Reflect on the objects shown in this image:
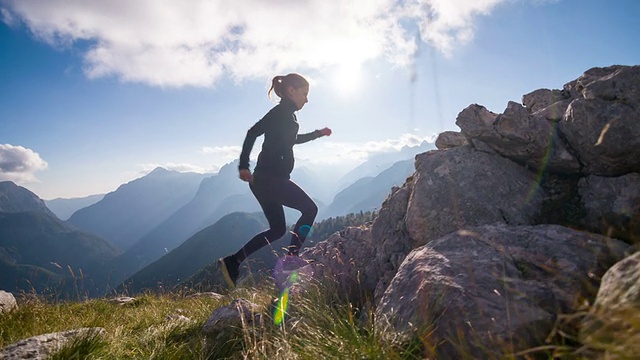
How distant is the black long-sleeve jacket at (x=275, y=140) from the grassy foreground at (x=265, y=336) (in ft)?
8.35

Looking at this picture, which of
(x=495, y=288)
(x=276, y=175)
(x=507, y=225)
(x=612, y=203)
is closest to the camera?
(x=495, y=288)

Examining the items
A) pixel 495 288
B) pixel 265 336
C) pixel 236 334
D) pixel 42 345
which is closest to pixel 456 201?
pixel 495 288

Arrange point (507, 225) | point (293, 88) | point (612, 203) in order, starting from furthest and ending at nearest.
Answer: point (293, 88), point (612, 203), point (507, 225)

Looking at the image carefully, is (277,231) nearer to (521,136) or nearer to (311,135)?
(311,135)

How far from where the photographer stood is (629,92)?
417 centimetres

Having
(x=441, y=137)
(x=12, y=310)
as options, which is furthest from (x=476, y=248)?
(x=12, y=310)

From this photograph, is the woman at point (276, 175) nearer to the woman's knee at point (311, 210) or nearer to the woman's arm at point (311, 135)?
the woman's knee at point (311, 210)

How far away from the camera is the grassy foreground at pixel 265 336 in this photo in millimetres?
2420

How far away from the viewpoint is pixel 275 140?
715 cm

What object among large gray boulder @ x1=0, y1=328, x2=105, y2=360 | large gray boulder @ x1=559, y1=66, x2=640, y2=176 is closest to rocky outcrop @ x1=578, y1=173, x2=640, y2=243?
large gray boulder @ x1=559, y1=66, x2=640, y2=176

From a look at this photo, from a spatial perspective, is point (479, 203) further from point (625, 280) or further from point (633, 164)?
point (625, 280)

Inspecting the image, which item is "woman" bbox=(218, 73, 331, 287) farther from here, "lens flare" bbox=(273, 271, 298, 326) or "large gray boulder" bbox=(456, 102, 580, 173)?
"large gray boulder" bbox=(456, 102, 580, 173)

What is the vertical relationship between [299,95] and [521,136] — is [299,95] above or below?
above

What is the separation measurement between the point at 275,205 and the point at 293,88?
2697 millimetres
